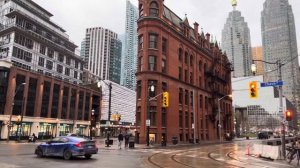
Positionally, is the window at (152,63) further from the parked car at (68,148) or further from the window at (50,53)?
the window at (50,53)

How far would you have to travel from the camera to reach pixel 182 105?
53.8 meters

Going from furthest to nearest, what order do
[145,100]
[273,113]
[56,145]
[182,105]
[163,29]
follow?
[273,113] → [182,105] → [163,29] → [145,100] → [56,145]

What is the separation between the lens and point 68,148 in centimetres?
1889

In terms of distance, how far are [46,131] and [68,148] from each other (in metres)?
58.3

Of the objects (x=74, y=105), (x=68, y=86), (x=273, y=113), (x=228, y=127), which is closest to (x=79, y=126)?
(x=74, y=105)

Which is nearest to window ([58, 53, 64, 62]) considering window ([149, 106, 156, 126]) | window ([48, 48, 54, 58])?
window ([48, 48, 54, 58])

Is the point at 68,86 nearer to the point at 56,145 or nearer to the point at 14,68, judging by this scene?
the point at 14,68

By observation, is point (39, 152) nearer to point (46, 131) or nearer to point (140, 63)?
point (140, 63)

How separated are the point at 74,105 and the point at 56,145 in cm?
6826

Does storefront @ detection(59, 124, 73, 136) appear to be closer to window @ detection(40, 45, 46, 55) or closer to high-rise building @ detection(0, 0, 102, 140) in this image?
high-rise building @ detection(0, 0, 102, 140)

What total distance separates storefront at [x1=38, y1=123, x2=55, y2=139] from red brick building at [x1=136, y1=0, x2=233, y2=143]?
34379mm

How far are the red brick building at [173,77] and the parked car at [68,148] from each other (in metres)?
20.8

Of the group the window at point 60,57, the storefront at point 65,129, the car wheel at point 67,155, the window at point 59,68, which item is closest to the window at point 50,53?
the window at point 60,57

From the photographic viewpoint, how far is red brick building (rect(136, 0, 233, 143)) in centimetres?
4625
